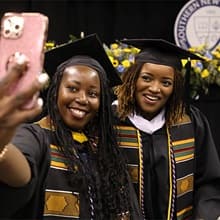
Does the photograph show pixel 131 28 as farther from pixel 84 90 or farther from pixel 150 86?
pixel 84 90

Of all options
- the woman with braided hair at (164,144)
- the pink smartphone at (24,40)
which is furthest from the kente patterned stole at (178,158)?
the pink smartphone at (24,40)

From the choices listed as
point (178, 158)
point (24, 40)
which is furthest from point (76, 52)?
point (24, 40)

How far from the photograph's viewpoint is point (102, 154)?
190cm

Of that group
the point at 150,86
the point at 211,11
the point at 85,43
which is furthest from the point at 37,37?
the point at 211,11

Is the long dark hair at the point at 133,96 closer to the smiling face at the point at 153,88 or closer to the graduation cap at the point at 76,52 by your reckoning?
the smiling face at the point at 153,88

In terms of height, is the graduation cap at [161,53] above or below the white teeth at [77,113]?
above

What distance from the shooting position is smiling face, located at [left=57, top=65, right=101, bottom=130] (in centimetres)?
186

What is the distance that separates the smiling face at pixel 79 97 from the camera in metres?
1.86

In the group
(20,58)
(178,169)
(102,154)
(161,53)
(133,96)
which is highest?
(20,58)

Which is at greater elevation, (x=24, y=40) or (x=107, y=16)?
(x=24, y=40)

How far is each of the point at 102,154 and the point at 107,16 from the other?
101 inches

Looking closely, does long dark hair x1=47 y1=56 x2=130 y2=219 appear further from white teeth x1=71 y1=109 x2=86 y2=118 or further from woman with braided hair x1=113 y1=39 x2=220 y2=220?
woman with braided hair x1=113 y1=39 x2=220 y2=220

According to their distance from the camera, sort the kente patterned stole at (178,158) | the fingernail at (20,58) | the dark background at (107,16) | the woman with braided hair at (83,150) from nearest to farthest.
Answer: the fingernail at (20,58) < the woman with braided hair at (83,150) < the kente patterned stole at (178,158) < the dark background at (107,16)

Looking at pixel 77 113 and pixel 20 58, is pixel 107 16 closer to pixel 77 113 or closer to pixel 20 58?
pixel 77 113
